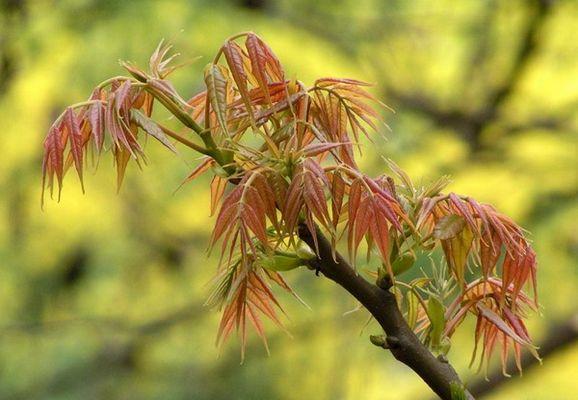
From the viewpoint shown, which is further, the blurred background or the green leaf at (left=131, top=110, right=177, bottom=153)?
the blurred background

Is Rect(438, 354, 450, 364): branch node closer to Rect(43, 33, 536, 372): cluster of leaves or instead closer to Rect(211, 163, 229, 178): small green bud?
Rect(43, 33, 536, 372): cluster of leaves

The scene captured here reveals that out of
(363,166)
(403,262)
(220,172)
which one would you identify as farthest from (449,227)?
(363,166)

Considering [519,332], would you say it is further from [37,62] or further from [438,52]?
[438,52]

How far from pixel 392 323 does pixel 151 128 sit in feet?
0.57

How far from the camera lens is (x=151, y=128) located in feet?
1.93

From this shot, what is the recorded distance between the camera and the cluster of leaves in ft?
1.90

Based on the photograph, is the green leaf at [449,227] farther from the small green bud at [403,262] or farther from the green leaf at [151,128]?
the green leaf at [151,128]

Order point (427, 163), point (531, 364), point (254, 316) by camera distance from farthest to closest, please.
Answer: point (427, 163)
point (531, 364)
point (254, 316)

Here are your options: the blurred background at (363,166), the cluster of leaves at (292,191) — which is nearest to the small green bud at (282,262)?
the cluster of leaves at (292,191)

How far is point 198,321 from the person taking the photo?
332 cm

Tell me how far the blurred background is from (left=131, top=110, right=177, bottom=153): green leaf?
2159 mm

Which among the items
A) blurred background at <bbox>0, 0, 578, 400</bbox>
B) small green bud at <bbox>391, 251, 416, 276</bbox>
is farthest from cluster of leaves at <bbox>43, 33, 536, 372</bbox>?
blurred background at <bbox>0, 0, 578, 400</bbox>

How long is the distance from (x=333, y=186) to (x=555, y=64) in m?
2.61

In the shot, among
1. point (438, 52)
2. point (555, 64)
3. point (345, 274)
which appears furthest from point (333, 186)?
point (438, 52)
